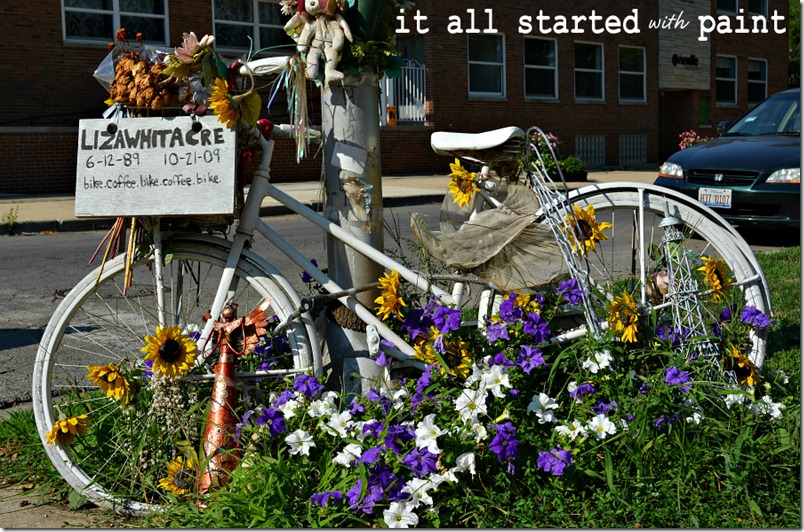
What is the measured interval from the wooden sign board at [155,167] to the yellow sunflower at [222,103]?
56 millimetres

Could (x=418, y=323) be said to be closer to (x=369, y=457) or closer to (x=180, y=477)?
(x=369, y=457)

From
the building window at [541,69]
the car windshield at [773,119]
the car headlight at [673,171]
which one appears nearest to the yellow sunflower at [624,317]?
the car headlight at [673,171]

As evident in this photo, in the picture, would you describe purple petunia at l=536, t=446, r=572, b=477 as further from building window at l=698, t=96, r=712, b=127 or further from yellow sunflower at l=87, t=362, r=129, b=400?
building window at l=698, t=96, r=712, b=127

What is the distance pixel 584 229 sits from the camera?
12.0 ft

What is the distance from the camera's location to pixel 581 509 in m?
2.96

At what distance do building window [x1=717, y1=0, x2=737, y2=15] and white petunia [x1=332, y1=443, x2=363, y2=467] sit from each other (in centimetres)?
3352

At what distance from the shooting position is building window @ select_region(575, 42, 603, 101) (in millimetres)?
27266

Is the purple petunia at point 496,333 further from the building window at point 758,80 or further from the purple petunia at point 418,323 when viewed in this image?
the building window at point 758,80

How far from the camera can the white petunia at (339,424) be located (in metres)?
3.07

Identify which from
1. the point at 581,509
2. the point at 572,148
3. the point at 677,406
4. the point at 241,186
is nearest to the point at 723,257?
the point at 677,406

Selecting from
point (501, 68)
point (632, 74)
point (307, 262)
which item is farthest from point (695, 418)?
point (632, 74)

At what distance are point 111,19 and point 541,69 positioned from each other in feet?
39.8

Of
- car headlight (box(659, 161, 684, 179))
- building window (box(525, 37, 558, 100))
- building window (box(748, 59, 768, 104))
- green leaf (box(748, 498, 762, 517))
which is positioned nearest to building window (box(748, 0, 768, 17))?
building window (box(748, 59, 768, 104))

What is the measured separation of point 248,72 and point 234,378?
110cm
